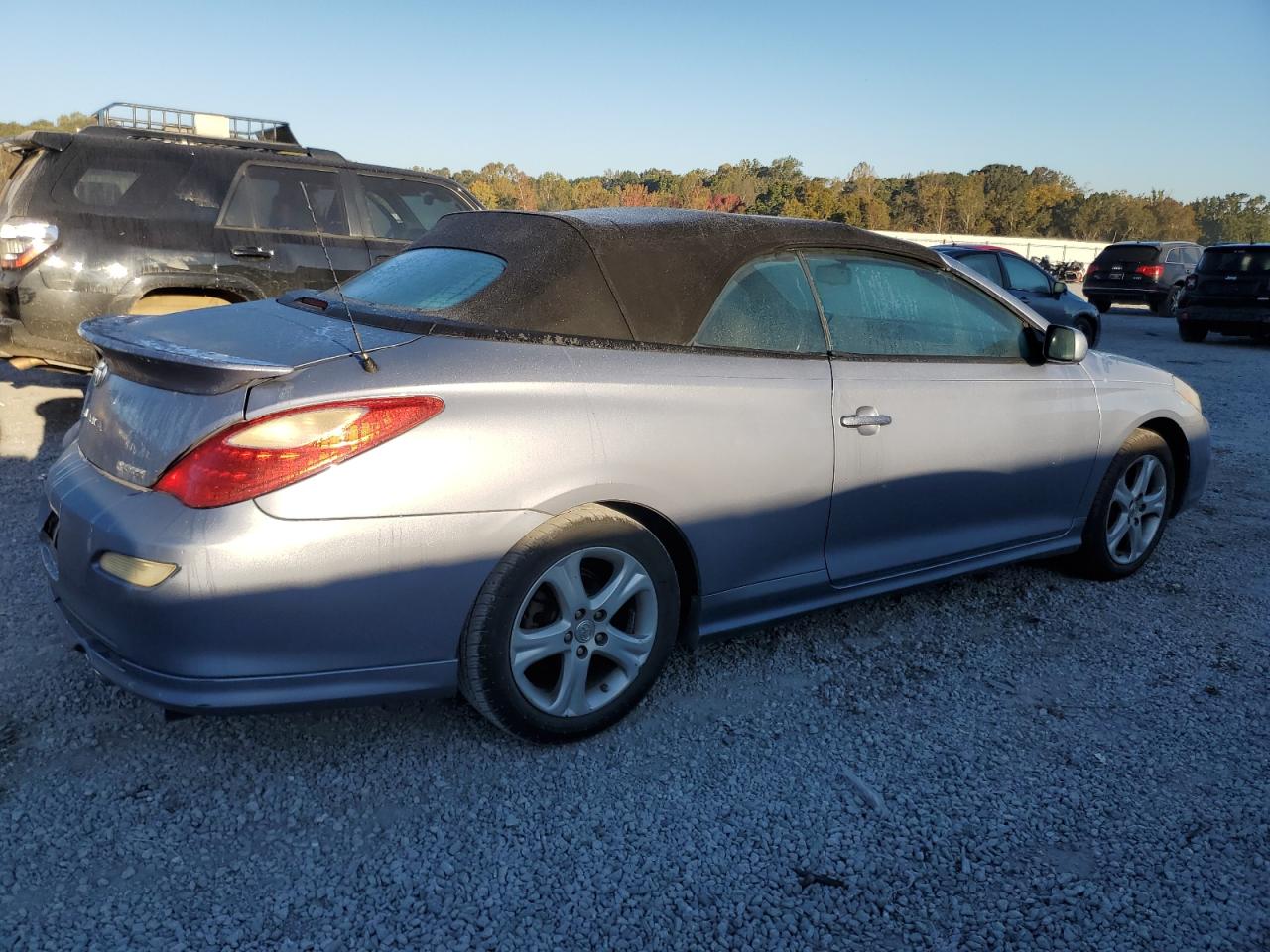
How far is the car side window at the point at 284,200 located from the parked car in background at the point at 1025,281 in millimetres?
7885

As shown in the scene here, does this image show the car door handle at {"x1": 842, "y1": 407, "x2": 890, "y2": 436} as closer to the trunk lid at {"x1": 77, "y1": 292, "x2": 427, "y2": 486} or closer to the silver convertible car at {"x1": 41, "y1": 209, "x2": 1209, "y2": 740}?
the silver convertible car at {"x1": 41, "y1": 209, "x2": 1209, "y2": 740}

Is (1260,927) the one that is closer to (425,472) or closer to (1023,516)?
(1023,516)

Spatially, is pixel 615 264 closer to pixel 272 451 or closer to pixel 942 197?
pixel 272 451

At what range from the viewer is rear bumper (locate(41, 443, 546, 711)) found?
2188 millimetres

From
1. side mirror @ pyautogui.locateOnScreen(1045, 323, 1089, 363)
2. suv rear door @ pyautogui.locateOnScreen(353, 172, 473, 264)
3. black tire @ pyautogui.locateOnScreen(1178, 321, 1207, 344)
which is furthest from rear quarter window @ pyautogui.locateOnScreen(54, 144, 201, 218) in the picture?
black tire @ pyautogui.locateOnScreen(1178, 321, 1207, 344)

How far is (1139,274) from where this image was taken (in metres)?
21.0

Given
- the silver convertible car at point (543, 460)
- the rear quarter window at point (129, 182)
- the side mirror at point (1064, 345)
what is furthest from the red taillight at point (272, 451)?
the rear quarter window at point (129, 182)

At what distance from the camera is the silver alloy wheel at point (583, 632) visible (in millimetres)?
2633

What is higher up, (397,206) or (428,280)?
(397,206)

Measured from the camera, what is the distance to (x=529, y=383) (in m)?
2.53

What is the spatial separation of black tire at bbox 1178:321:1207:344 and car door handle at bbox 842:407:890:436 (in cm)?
1517

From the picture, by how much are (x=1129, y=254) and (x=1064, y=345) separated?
20312 millimetres

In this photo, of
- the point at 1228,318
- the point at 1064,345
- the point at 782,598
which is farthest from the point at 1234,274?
the point at 782,598

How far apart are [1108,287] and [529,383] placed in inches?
874
